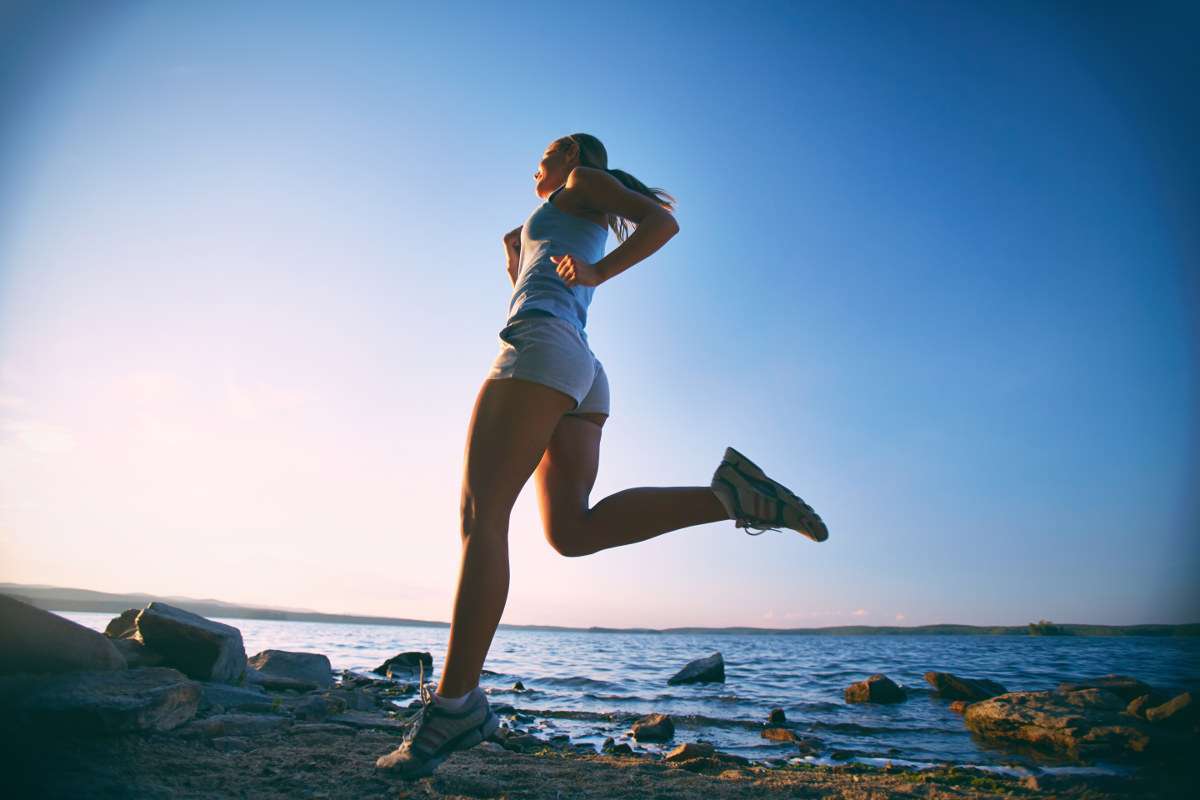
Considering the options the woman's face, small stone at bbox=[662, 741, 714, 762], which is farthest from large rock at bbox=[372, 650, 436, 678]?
the woman's face

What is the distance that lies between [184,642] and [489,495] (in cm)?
421

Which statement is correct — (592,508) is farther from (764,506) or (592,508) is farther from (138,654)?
(138,654)

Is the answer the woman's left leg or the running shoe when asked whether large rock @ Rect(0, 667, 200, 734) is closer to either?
the running shoe

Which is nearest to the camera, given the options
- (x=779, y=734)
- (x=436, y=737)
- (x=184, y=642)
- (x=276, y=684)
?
(x=436, y=737)

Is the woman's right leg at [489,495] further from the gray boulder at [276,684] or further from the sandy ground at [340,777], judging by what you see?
the gray boulder at [276,684]

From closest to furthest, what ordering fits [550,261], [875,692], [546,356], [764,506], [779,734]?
[546,356], [764,506], [550,261], [779,734], [875,692]

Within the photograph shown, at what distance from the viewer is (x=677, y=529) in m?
2.40

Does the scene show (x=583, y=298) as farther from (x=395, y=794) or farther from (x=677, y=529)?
(x=395, y=794)

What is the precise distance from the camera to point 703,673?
1254 cm

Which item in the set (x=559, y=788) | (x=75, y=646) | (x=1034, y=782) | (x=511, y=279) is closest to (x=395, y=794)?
(x=559, y=788)

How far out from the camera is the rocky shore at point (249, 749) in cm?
208

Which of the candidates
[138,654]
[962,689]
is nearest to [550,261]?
[138,654]

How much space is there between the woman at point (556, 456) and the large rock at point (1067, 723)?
4.93 m

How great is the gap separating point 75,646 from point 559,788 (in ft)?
7.66
